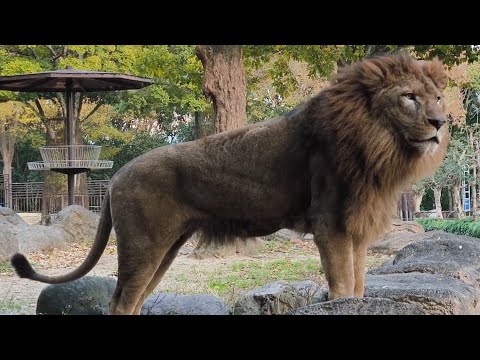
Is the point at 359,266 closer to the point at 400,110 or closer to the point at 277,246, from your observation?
the point at 400,110

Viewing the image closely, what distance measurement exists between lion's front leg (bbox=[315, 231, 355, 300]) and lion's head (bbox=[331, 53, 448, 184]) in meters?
0.47

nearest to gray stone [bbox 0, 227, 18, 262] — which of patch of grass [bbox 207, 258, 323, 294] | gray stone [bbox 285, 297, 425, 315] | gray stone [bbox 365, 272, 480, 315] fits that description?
patch of grass [bbox 207, 258, 323, 294]

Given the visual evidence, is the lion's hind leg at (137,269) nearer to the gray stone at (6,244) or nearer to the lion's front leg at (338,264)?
the lion's front leg at (338,264)

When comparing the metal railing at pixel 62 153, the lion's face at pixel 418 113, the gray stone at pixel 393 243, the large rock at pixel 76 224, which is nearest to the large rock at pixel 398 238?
the gray stone at pixel 393 243

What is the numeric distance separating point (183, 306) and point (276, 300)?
73 centimetres

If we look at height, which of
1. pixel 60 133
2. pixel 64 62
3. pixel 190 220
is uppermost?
pixel 64 62

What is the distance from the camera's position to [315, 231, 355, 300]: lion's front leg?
3.69 m

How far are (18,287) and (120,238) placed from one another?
4448 millimetres

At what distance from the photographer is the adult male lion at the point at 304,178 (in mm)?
3750

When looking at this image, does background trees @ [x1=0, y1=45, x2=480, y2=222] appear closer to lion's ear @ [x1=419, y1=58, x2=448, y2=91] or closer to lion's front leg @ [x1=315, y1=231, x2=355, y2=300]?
lion's ear @ [x1=419, y1=58, x2=448, y2=91]

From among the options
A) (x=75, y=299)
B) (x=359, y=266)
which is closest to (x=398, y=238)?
(x=75, y=299)

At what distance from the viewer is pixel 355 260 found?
3928 mm

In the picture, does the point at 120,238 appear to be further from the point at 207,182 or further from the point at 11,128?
the point at 11,128

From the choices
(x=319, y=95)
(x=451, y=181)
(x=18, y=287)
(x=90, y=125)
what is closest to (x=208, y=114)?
(x=90, y=125)
